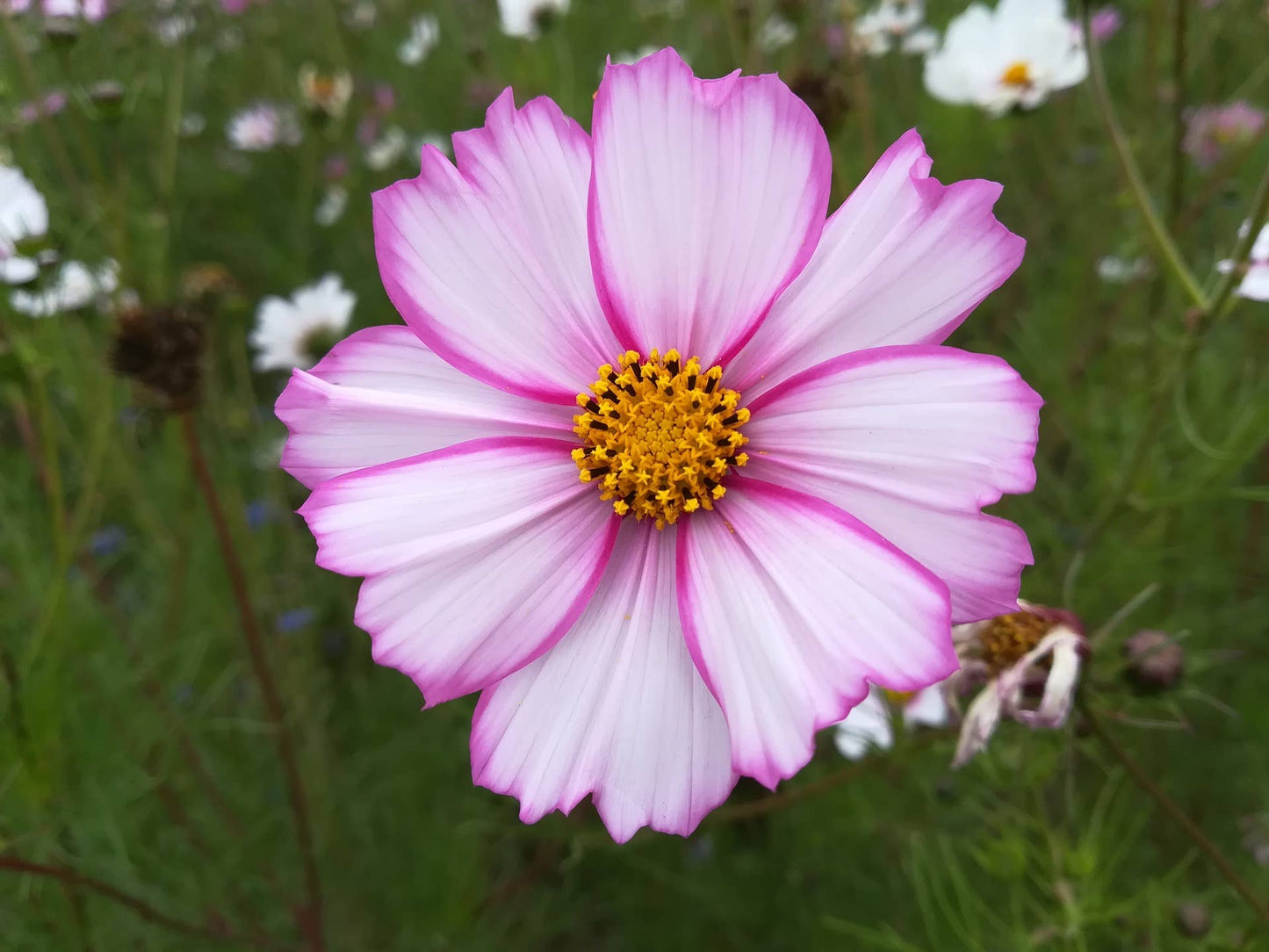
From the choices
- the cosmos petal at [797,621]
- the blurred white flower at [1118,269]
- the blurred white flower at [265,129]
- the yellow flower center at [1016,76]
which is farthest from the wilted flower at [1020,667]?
the blurred white flower at [265,129]

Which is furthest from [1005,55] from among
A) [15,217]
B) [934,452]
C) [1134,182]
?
[15,217]

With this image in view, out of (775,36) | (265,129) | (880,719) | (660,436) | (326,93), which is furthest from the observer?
(265,129)

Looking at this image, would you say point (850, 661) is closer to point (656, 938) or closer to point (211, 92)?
point (656, 938)

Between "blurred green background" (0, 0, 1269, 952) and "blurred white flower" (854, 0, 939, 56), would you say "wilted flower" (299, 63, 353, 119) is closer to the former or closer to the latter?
"blurred green background" (0, 0, 1269, 952)

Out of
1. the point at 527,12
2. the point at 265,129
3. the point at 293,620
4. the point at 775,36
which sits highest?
the point at 265,129

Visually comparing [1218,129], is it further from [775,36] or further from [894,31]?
[775,36]

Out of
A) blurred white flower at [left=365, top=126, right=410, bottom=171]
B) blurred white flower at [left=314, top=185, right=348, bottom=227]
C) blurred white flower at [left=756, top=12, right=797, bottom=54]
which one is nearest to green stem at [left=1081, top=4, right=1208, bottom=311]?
blurred white flower at [left=756, top=12, right=797, bottom=54]
